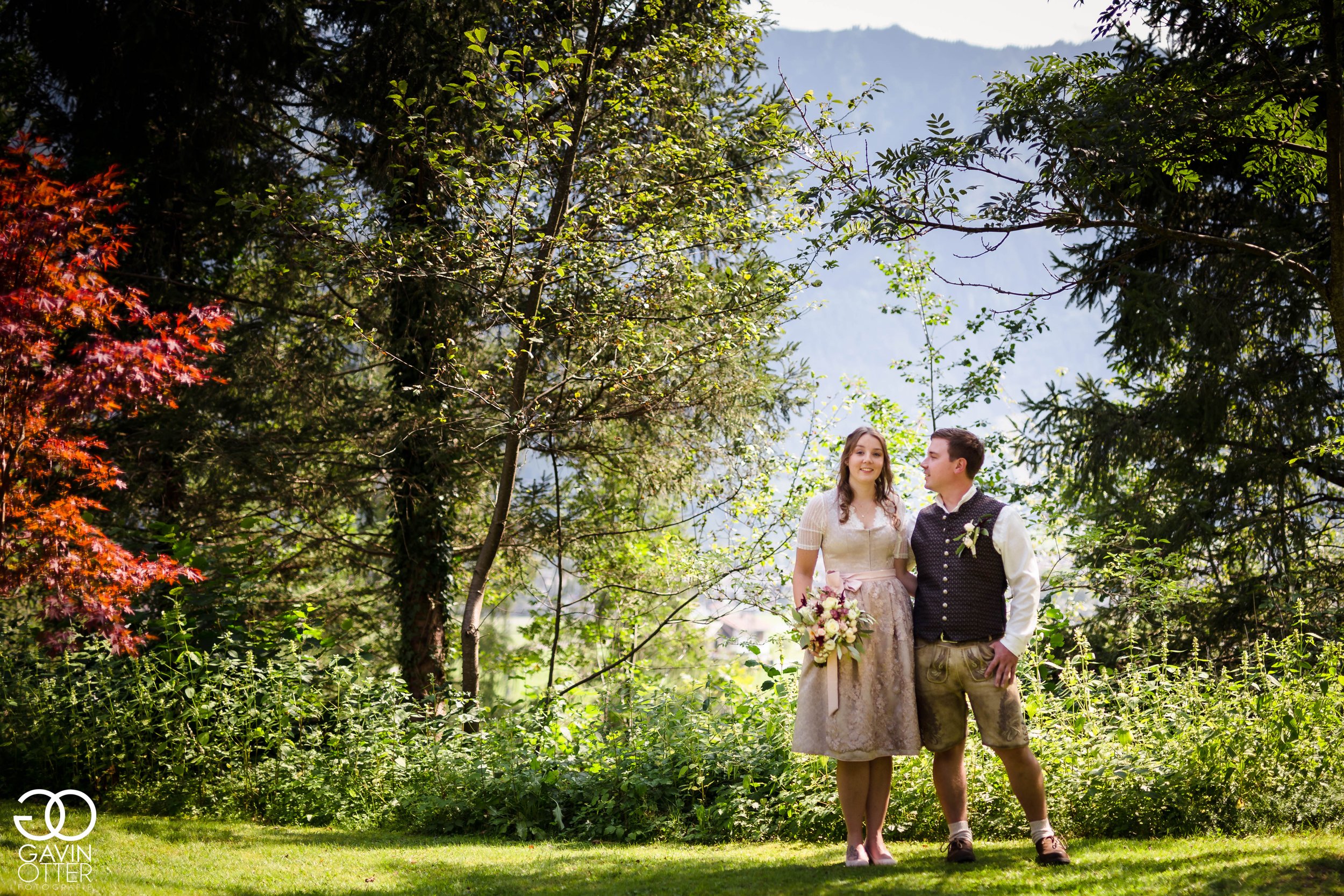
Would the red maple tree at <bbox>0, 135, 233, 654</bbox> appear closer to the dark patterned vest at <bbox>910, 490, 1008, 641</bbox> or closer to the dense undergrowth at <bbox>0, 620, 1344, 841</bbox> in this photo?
the dense undergrowth at <bbox>0, 620, 1344, 841</bbox>

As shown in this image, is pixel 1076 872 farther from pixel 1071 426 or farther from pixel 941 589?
pixel 1071 426

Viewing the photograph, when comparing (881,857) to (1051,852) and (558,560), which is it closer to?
(1051,852)

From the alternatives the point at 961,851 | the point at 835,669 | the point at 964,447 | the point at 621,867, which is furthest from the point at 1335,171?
the point at 621,867

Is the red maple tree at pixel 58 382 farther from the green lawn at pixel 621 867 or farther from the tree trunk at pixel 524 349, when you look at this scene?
the tree trunk at pixel 524 349

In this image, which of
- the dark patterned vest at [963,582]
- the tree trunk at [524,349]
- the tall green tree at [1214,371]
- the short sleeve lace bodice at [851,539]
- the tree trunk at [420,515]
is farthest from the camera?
the tree trunk at [420,515]

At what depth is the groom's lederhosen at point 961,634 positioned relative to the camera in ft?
11.7

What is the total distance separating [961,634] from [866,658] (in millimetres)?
378

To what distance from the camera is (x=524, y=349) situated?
6605mm

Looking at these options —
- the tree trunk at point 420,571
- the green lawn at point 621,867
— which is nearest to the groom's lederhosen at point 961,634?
the green lawn at point 621,867

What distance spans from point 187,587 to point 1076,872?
232 inches

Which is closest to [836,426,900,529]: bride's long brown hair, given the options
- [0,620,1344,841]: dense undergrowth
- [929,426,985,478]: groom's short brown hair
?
[929,426,985,478]: groom's short brown hair

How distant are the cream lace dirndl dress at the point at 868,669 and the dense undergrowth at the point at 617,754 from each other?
906 millimetres

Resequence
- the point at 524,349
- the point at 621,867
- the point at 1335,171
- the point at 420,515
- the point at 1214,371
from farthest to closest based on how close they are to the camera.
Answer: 1. the point at 1214,371
2. the point at 420,515
3. the point at 524,349
4. the point at 621,867
5. the point at 1335,171

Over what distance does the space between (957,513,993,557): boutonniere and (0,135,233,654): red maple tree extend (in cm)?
431
